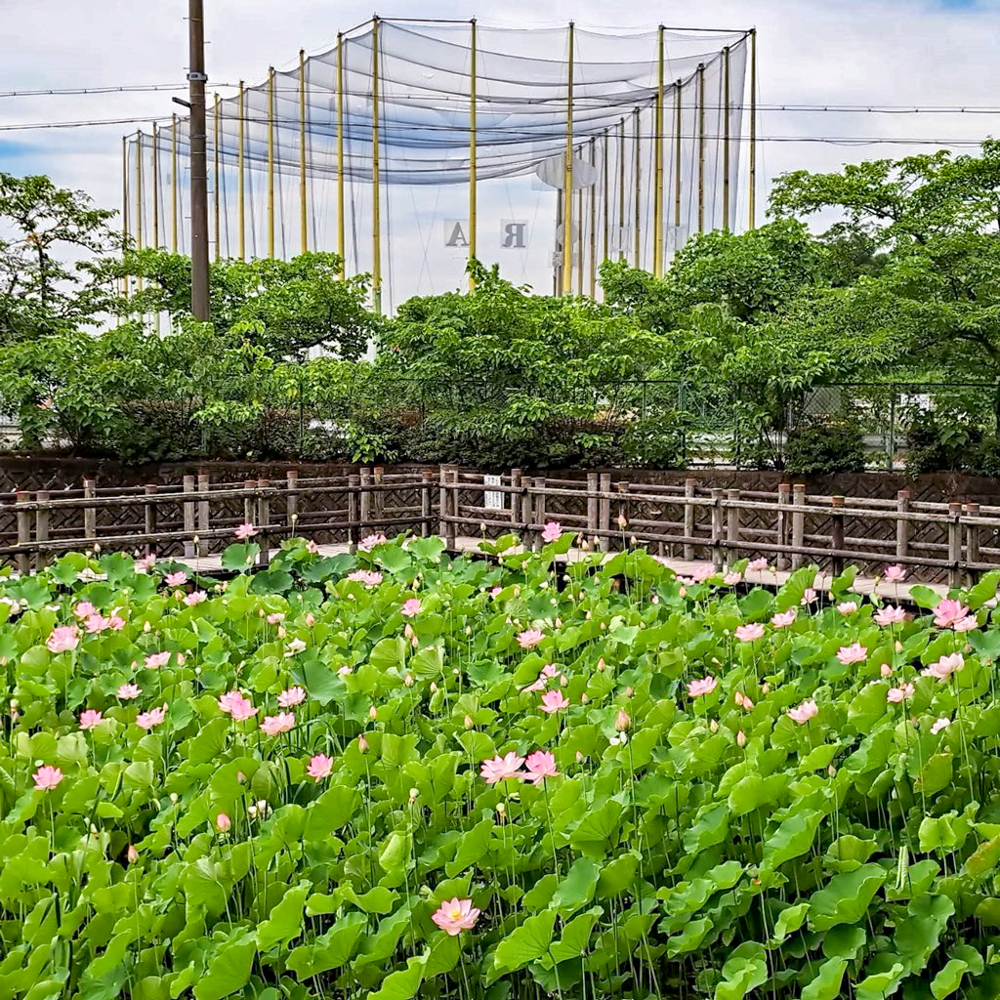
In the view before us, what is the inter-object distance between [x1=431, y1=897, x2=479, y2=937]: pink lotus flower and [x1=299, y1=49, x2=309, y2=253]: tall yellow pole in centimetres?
2206

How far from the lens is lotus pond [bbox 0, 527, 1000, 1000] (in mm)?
2074

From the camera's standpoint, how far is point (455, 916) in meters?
1.93

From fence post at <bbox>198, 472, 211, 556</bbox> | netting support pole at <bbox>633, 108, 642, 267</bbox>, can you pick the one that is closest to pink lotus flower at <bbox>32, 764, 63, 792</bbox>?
fence post at <bbox>198, 472, 211, 556</bbox>

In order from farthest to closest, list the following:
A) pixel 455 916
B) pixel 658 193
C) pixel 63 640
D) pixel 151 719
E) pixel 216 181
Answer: pixel 216 181, pixel 658 193, pixel 63 640, pixel 151 719, pixel 455 916

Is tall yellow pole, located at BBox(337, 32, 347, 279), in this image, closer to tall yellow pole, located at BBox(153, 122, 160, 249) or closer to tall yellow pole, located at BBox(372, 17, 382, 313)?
tall yellow pole, located at BBox(372, 17, 382, 313)

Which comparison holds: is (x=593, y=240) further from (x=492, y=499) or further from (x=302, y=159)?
(x=492, y=499)

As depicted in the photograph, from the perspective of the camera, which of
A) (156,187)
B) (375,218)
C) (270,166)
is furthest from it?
(156,187)

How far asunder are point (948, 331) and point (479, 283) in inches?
260

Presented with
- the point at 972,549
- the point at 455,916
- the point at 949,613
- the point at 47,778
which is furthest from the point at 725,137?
the point at 455,916

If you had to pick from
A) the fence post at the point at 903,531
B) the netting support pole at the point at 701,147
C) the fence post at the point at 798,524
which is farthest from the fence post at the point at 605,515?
the netting support pole at the point at 701,147

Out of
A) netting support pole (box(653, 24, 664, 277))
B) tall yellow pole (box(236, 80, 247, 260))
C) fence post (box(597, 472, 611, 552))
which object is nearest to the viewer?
fence post (box(597, 472, 611, 552))

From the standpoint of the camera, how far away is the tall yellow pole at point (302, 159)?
76.2 feet

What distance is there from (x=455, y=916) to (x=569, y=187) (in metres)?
21.7

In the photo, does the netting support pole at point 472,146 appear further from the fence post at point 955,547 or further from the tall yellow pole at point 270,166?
the fence post at point 955,547
